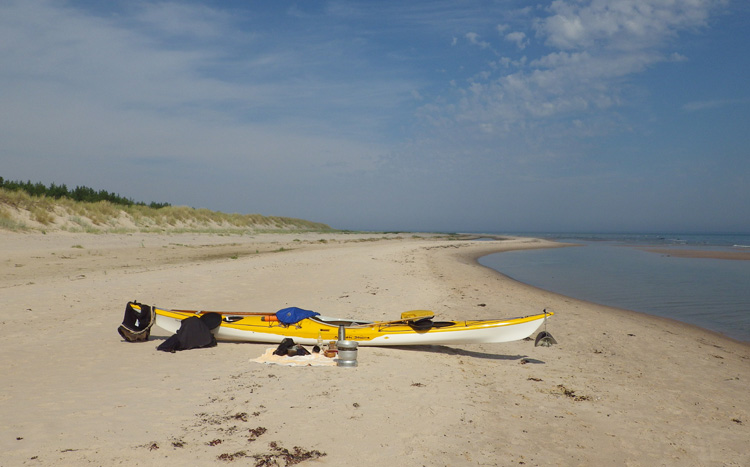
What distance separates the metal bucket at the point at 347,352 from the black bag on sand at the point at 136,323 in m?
3.73

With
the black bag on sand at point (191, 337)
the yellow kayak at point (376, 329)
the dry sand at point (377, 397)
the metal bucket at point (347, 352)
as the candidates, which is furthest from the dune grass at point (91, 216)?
the metal bucket at point (347, 352)

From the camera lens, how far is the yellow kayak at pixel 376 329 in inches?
300

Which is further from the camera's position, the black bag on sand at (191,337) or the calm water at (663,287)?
the calm water at (663,287)

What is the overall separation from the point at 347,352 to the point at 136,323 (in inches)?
160

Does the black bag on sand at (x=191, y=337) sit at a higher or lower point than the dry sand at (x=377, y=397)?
higher

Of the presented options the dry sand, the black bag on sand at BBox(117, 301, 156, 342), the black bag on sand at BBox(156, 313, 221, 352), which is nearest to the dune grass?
the dry sand

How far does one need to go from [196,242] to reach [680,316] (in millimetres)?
27099

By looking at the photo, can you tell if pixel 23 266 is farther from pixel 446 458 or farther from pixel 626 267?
pixel 626 267

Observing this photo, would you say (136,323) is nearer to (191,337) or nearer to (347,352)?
(191,337)

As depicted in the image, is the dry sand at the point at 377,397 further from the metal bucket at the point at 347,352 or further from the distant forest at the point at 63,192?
the distant forest at the point at 63,192

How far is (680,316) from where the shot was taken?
11.5 m

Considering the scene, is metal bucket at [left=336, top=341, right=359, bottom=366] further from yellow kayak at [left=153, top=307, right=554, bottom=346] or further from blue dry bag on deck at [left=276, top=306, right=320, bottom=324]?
blue dry bag on deck at [left=276, top=306, right=320, bottom=324]

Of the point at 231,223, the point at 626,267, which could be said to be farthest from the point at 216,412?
the point at 231,223

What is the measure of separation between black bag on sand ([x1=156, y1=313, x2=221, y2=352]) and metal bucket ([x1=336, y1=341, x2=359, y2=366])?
261cm
